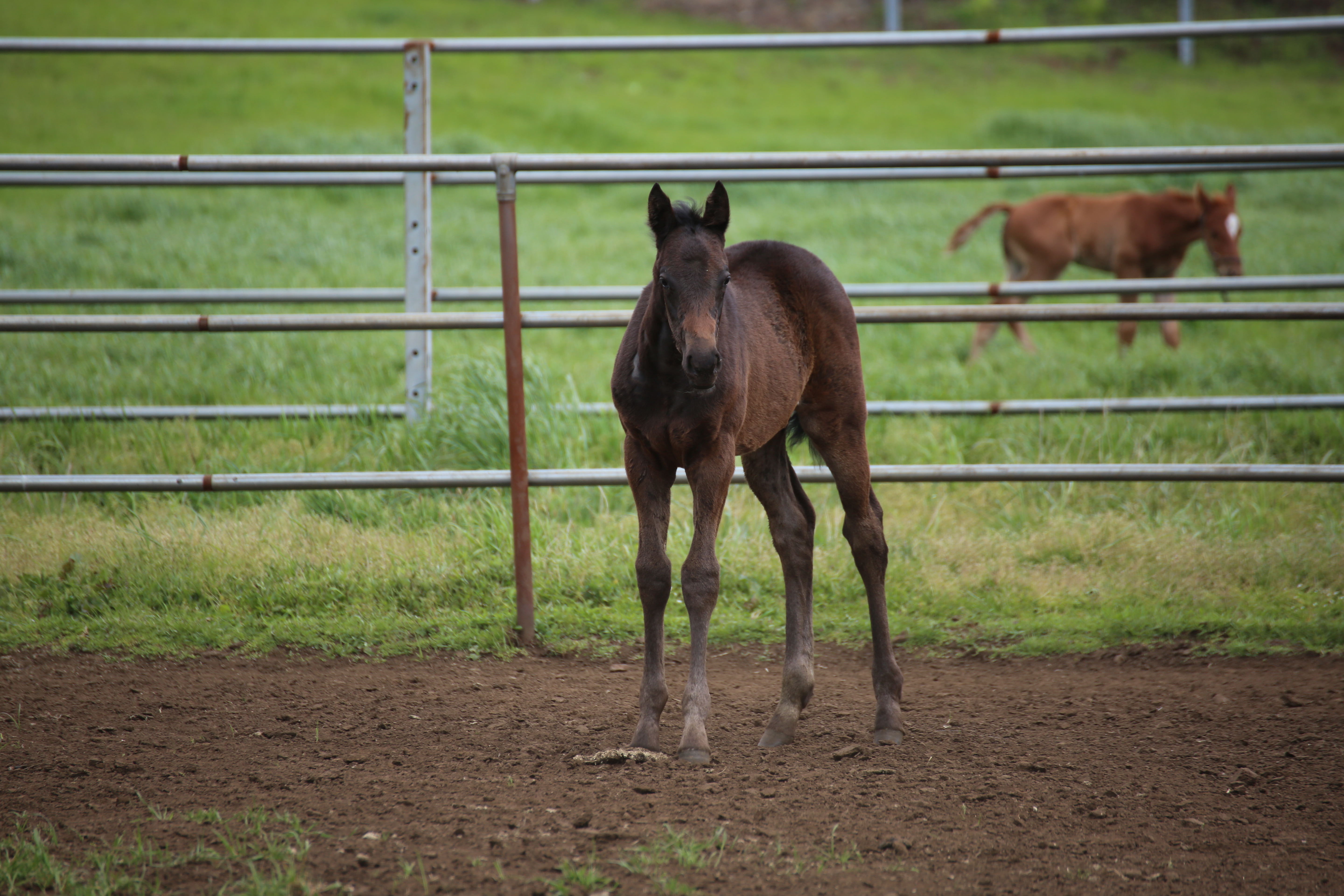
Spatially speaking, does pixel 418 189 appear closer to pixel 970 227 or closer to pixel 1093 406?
pixel 1093 406

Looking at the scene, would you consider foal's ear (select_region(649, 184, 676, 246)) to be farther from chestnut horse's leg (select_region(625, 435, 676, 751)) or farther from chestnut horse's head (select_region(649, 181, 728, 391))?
chestnut horse's leg (select_region(625, 435, 676, 751))

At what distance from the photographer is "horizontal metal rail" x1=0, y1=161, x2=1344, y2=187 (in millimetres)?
4227

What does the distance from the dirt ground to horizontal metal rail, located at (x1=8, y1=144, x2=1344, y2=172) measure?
1831 mm

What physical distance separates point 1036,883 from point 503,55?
21.9 metres

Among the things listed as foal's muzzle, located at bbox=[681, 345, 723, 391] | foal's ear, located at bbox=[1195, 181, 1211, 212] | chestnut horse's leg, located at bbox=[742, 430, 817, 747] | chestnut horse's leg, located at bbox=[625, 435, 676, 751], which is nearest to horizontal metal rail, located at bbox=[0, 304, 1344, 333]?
chestnut horse's leg, located at bbox=[742, 430, 817, 747]

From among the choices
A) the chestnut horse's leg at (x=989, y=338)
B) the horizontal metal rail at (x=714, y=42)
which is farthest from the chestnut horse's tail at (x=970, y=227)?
the horizontal metal rail at (x=714, y=42)

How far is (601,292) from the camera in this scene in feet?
19.1

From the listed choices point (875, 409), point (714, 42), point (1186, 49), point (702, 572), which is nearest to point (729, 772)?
point (702, 572)

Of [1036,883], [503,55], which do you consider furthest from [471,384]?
[503,55]

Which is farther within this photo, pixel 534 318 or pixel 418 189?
pixel 418 189

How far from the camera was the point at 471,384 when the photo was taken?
5.48 metres

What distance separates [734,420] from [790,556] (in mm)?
646

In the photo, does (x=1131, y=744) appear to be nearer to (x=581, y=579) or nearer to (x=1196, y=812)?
(x=1196, y=812)

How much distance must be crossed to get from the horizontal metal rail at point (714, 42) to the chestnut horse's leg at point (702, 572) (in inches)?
108
